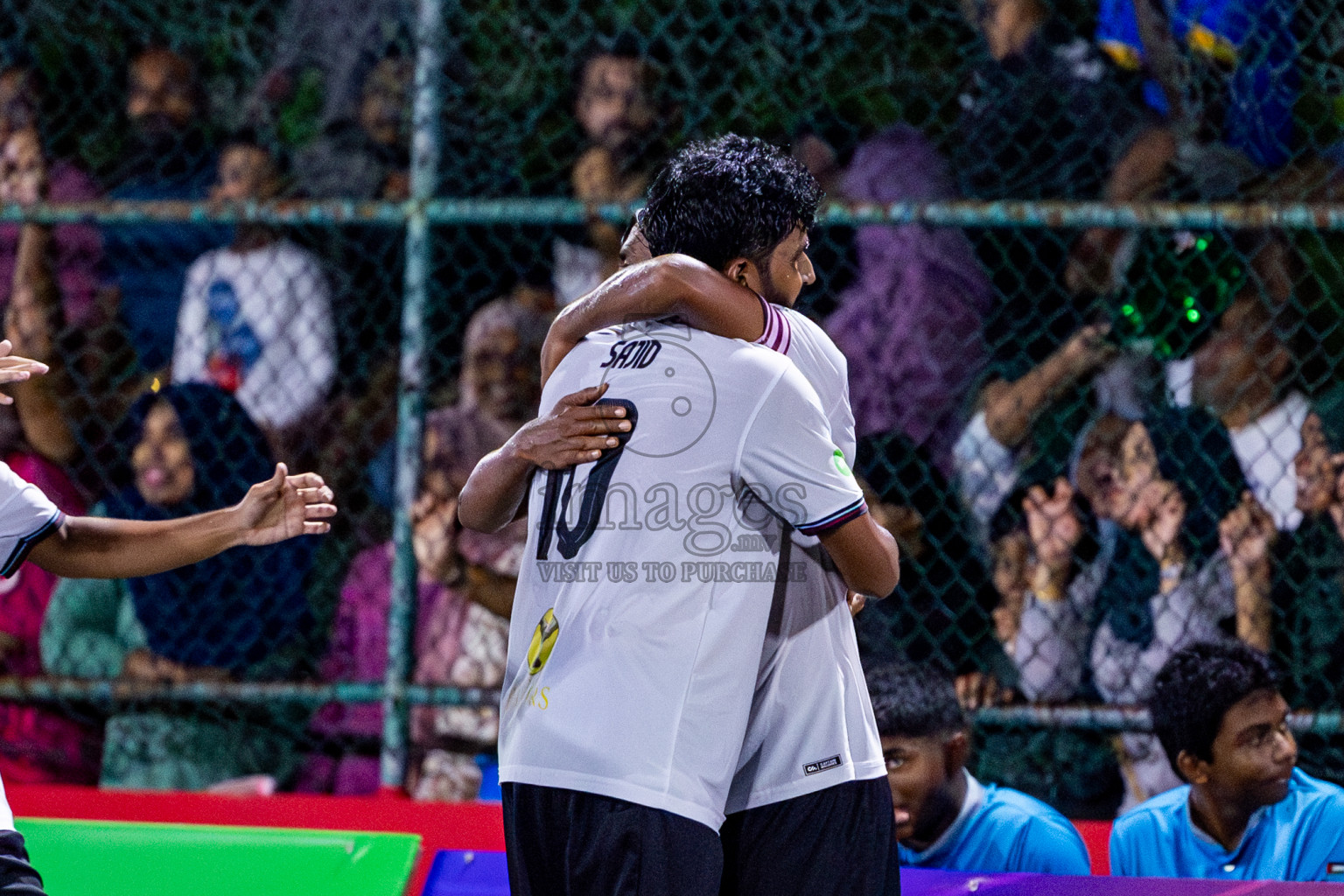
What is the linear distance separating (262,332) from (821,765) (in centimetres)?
273

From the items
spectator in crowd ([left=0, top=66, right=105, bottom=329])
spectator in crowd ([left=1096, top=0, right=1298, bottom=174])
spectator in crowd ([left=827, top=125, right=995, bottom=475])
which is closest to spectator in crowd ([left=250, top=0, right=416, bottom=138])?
spectator in crowd ([left=0, top=66, right=105, bottom=329])

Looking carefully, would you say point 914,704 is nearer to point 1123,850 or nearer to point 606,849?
point 1123,850

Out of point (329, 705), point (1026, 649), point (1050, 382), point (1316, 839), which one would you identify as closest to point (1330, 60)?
point (1050, 382)

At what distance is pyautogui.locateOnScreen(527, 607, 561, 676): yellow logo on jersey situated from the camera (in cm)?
162

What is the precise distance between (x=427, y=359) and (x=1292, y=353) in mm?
2117

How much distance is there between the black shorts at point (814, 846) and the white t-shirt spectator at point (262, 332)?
8.32 ft

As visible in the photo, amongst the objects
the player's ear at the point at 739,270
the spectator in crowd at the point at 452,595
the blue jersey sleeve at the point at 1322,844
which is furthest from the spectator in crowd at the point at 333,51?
the blue jersey sleeve at the point at 1322,844

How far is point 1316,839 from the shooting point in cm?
244

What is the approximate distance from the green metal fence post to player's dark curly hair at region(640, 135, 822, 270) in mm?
1774

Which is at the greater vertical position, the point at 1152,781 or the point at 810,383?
the point at 810,383

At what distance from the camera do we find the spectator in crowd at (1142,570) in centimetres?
323

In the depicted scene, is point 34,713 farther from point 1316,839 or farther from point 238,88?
point 1316,839

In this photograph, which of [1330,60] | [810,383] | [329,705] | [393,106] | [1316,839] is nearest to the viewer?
[810,383]

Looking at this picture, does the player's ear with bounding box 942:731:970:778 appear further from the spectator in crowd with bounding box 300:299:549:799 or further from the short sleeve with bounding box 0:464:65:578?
the short sleeve with bounding box 0:464:65:578
